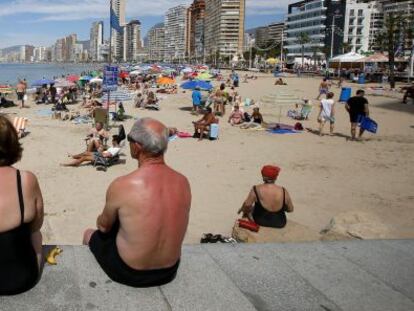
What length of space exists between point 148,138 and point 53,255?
1.18 m

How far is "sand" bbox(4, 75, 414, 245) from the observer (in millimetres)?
6426

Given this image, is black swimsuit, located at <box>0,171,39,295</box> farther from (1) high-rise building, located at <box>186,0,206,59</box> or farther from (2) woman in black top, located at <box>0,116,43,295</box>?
(1) high-rise building, located at <box>186,0,206,59</box>

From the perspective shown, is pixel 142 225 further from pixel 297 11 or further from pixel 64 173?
pixel 297 11

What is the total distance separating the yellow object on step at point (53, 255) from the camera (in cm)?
299

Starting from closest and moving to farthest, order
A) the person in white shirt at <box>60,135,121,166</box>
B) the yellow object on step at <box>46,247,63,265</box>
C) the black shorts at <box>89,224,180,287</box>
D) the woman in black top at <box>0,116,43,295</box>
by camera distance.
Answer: the woman in black top at <box>0,116,43,295</box>
the black shorts at <box>89,224,180,287</box>
the yellow object on step at <box>46,247,63,265</box>
the person in white shirt at <box>60,135,121,166</box>

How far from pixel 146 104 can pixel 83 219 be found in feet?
48.9

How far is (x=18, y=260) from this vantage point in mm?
2453

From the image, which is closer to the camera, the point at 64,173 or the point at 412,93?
the point at 64,173

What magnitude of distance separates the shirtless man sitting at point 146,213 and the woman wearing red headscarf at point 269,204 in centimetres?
209

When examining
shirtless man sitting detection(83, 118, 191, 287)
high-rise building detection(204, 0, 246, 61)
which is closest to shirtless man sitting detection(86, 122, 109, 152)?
shirtless man sitting detection(83, 118, 191, 287)

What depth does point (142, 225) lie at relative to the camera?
8.28ft

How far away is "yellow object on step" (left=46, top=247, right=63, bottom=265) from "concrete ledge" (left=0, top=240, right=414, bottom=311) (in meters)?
0.04

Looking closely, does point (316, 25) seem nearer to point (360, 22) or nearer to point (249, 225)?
point (360, 22)

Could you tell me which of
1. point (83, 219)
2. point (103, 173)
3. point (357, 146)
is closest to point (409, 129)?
point (357, 146)
